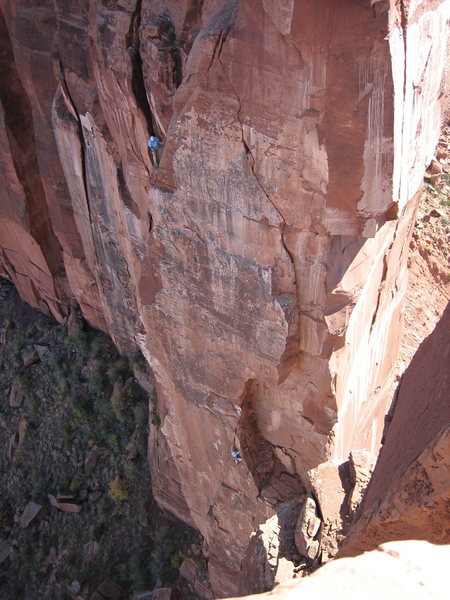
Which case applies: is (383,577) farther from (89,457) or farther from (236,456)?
(89,457)

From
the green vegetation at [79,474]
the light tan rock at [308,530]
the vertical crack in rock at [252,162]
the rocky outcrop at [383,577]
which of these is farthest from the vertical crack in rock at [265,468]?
the rocky outcrop at [383,577]

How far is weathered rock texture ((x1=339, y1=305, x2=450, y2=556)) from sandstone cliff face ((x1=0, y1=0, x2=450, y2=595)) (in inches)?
76.3

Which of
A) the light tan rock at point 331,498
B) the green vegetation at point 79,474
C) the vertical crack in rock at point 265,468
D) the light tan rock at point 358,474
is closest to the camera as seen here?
the light tan rock at point 331,498

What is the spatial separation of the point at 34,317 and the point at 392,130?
40.2 feet

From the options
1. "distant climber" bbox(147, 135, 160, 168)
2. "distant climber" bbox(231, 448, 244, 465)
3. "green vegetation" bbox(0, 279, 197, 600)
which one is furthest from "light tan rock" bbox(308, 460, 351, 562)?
"green vegetation" bbox(0, 279, 197, 600)

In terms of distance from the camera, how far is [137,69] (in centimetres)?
837

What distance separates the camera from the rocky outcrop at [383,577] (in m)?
2.57

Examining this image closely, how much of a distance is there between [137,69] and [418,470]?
6363mm

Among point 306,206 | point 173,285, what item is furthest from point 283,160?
point 173,285

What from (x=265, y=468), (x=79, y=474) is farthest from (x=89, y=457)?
(x=265, y=468)

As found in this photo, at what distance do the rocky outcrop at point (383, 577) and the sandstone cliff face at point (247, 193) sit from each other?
399cm

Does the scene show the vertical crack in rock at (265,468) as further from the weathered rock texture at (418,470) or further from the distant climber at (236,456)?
the weathered rock texture at (418,470)

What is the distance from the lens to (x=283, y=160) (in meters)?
6.27

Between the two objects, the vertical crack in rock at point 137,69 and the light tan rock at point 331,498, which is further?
the vertical crack in rock at point 137,69
